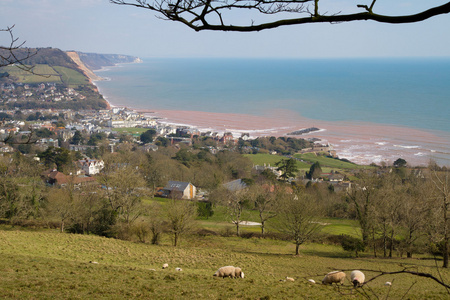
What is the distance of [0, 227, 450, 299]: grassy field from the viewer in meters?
7.64

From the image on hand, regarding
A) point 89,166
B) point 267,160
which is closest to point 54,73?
point 89,166

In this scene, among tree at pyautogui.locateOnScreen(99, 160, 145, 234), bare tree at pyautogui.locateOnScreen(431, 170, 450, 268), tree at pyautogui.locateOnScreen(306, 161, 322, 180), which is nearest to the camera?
bare tree at pyautogui.locateOnScreen(431, 170, 450, 268)

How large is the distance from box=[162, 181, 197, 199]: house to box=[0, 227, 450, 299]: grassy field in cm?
1289

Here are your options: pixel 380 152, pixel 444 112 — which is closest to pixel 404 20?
pixel 380 152

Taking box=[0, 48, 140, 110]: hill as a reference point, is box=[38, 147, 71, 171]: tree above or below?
below

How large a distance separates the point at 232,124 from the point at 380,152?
1252 inches

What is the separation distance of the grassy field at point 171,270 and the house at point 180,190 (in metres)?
12.9

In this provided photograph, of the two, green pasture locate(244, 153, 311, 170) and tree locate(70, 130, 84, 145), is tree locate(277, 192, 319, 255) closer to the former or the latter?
green pasture locate(244, 153, 311, 170)

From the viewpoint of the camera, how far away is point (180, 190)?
34188mm

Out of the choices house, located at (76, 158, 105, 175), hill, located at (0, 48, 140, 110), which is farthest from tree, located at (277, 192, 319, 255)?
hill, located at (0, 48, 140, 110)

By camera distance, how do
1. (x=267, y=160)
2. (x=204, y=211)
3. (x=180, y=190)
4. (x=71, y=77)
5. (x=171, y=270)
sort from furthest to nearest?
(x=71, y=77) < (x=267, y=160) < (x=180, y=190) < (x=204, y=211) < (x=171, y=270)

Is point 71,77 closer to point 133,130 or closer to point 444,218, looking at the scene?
point 133,130

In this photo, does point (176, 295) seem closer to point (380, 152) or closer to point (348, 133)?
point (380, 152)

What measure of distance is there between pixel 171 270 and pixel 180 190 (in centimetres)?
2230
